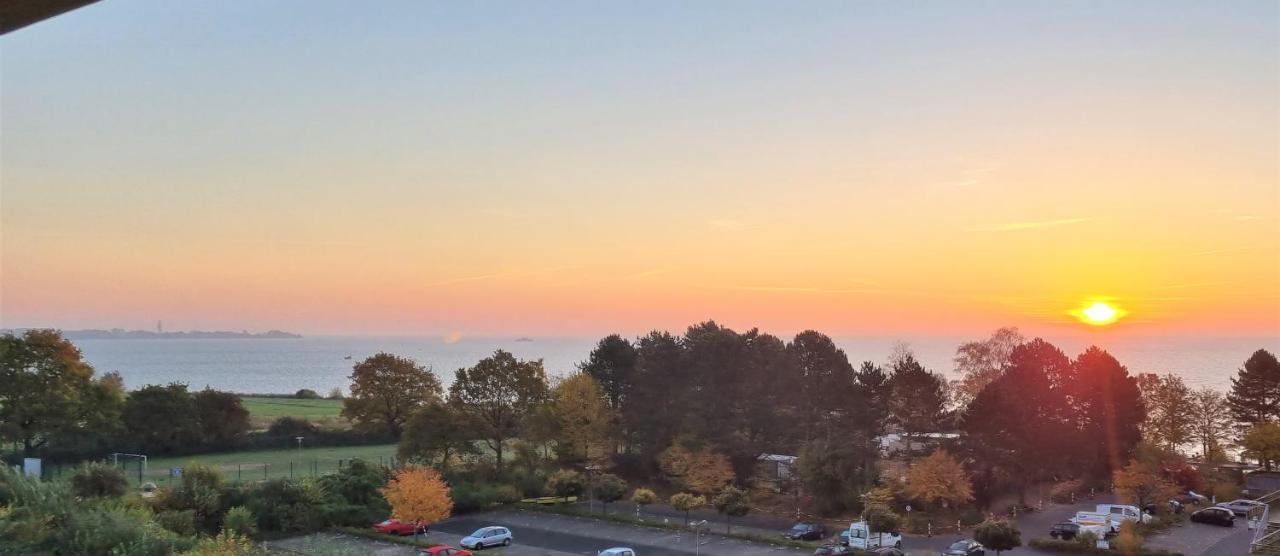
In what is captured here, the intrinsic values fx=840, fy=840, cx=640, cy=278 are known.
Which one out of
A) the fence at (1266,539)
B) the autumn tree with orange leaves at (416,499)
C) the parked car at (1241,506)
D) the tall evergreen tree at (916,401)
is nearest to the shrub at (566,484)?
the autumn tree with orange leaves at (416,499)

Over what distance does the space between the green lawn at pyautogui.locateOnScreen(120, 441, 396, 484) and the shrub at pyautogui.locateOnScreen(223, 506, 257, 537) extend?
6186mm

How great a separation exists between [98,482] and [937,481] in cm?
2807

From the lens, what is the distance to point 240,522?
87.5ft

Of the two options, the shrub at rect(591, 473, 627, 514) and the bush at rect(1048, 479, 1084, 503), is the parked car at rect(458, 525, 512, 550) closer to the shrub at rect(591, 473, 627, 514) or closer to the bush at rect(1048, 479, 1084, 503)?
the shrub at rect(591, 473, 627, 514)

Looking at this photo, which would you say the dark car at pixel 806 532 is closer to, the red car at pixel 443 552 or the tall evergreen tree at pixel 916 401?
the tall evergreen tree at pixel 916 401

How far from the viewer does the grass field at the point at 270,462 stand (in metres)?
35.6

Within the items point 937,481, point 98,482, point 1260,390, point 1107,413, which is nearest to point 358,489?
point 98,482

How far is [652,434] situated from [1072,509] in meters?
16.6

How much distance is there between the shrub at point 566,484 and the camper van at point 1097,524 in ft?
57.3

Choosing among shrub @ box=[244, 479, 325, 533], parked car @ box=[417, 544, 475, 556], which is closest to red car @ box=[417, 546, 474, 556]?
parked car @ box=[417, 544, 475, 556]

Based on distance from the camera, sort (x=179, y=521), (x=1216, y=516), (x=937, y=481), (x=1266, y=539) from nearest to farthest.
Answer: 1. (x=1266, y=539)
2. (x=179, y=521)
3. (x=1216, y=516)
4. (x=937, y=481)

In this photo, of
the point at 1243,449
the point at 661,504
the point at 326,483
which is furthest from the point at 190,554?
the point at 1243,449

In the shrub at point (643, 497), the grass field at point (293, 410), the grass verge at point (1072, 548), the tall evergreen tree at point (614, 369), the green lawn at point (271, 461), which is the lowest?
the grass verge at point (1072, 548)

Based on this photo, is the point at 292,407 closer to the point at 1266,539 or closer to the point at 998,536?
the point at 998,536
